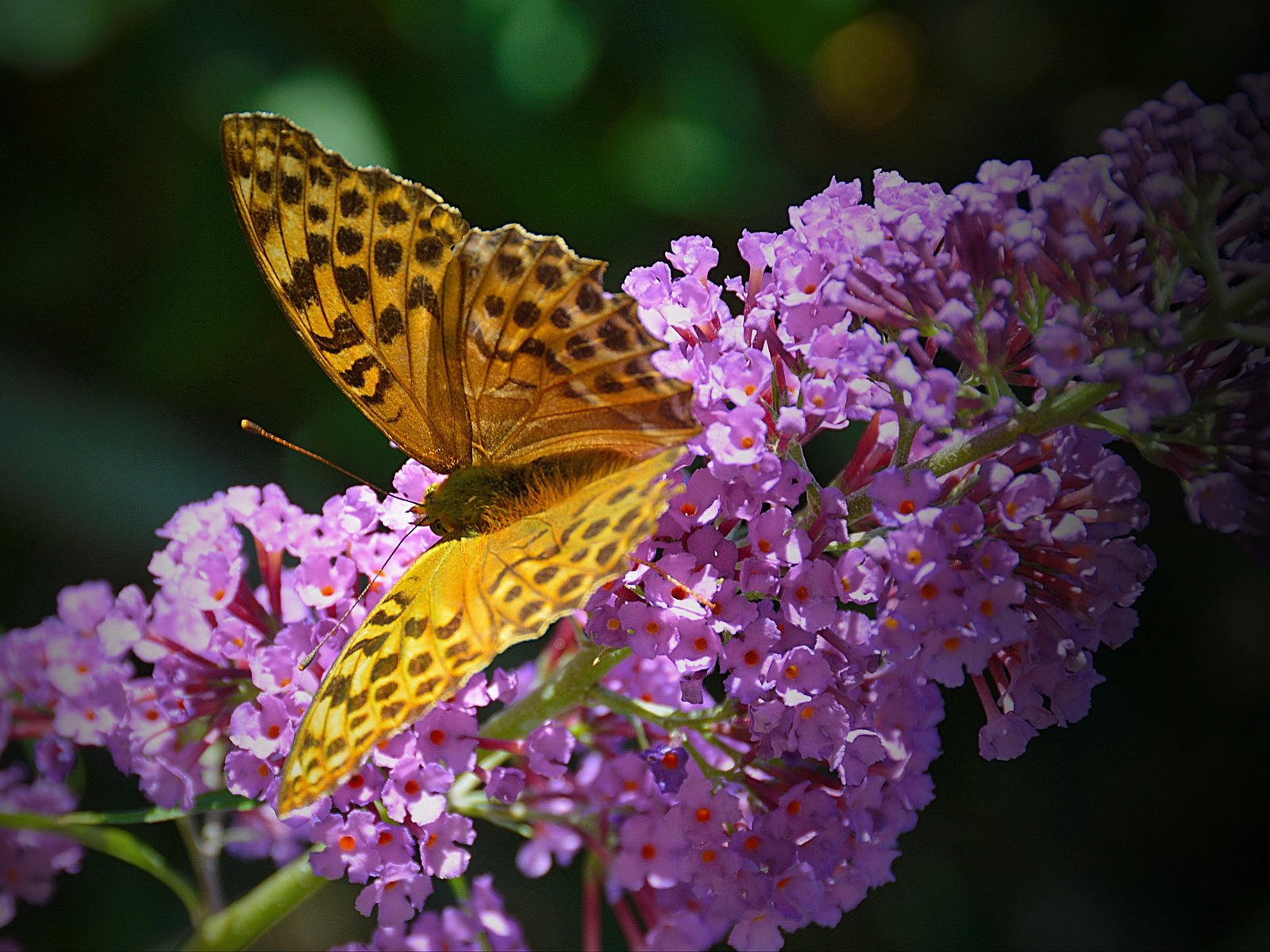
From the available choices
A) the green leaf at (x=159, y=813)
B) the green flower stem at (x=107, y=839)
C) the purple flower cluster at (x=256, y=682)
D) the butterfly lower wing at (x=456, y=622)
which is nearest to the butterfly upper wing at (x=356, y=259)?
the purple flower cluster at (x=256, y=682)

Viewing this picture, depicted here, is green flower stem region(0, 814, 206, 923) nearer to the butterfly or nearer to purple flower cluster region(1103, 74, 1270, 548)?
the butterfly

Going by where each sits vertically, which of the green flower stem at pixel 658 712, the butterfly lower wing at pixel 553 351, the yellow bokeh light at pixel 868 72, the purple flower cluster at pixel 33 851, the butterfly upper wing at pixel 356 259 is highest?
the yellow bokeh light at pixel 868 72

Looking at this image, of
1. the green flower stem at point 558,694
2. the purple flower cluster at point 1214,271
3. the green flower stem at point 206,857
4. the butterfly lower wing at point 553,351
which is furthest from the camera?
the green flower stem at point 206,857

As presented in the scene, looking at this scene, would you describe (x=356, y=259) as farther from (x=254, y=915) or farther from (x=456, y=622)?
(x=254, y=915)

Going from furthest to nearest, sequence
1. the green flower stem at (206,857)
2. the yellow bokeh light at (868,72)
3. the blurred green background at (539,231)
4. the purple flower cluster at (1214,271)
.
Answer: the yellow bokeh light at (868,72), the blurred green background at (539,231), the green flower stem at (206,857), the purple flower cluster at (1214,271)

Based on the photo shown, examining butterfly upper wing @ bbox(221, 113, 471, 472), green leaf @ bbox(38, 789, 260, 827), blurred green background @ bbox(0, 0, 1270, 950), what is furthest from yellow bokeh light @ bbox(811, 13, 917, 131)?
green leaf @ bbox(38, 789, 260, 827)

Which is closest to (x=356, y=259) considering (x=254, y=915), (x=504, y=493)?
(x=504, y=493)

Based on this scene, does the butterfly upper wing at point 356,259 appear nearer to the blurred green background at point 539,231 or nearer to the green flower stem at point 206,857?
the green flower stem at point 206,857
